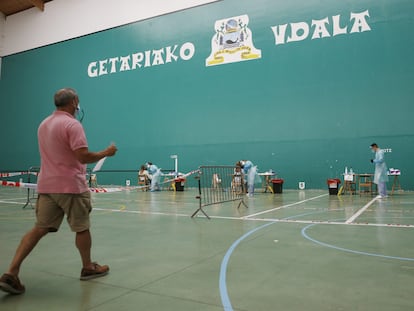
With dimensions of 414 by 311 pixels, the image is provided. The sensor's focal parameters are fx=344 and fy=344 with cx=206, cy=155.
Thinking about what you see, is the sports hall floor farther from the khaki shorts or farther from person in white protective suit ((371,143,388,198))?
person in white protective suit ((371,143,388,198))

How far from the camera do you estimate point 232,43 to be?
18.1 meters

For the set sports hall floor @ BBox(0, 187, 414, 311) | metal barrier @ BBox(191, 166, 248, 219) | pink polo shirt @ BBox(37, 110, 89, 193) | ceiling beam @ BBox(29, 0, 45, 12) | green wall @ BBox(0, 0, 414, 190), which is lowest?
sports hall floor @ BBox(0, 187, 414, 311)

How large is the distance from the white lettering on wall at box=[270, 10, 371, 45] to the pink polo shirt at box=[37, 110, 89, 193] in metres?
A: 15.5

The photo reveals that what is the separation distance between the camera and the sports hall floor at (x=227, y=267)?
266 centimetres

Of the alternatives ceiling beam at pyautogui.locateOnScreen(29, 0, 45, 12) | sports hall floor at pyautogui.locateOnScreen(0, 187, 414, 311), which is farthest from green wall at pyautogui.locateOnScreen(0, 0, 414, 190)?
sports hall floor at pyautogui.locateOnScreen(0, 187, 414, 311)

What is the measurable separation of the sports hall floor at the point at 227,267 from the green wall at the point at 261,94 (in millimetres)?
9347

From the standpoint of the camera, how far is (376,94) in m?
14.8

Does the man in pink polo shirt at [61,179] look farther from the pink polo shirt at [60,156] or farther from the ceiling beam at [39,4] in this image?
the ceiling beam at [39,4]

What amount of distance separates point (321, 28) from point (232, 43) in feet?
14.8

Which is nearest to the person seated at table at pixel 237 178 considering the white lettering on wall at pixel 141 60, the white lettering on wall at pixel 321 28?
the white lettering on wall at pixel 321 28

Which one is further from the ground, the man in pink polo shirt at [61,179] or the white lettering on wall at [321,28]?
the white lettering on wall at [321,28]

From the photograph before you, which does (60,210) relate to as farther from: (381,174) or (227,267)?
(381,174)

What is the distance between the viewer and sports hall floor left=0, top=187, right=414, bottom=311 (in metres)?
2.66

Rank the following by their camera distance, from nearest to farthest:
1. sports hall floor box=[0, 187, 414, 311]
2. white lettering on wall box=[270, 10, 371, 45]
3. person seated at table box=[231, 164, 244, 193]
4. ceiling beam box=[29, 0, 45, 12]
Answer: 1. sports hall floor box=[0, 187, 414, 311]
2. person seated at table box=[231, 164, 244, 193]
3. white lettering on wall box=[270, 10, 371, 45]
4. ceiling beam box=[29, 0, 45, 12]
